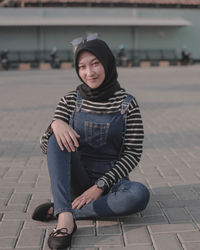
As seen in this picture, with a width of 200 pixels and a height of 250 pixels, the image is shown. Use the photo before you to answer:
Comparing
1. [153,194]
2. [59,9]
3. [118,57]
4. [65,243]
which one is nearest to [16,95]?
[153,194]

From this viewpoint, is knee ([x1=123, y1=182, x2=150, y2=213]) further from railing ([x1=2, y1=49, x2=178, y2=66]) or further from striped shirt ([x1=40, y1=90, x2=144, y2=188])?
railing ([x1=2, y1=49, x2=178, y2=66])

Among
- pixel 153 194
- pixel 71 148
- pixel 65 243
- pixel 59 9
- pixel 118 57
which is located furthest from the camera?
pixel 59 9

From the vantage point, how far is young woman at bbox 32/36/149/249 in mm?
3092

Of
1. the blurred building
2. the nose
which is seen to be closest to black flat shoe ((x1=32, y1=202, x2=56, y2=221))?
the nose

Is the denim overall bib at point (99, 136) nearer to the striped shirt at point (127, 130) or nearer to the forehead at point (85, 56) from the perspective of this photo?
the striped shirt at point (127, 130)

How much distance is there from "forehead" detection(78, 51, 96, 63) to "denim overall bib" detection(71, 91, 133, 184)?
29 centimetres

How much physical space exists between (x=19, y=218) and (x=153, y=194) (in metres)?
1.21

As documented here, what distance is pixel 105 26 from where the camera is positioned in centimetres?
3431

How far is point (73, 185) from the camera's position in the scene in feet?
11.0

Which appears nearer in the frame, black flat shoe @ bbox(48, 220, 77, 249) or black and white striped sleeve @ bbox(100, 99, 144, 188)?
black flat shoe @ bbox(48, 220, 77, 249)

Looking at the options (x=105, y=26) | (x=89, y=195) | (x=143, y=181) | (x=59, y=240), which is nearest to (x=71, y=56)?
(x=105, y=26)

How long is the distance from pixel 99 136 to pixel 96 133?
3 cm

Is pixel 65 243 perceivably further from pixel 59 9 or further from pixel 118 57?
pixel 59 9

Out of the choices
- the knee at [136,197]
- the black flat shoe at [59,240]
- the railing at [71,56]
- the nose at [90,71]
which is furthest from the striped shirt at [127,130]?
the railing at [71,56]
